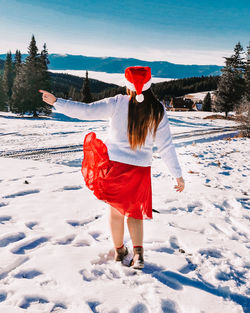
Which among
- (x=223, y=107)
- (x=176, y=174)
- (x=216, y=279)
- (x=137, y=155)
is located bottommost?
(x=216, y=279)

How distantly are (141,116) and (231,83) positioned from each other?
3684 cm

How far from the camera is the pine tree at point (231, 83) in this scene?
111 ft

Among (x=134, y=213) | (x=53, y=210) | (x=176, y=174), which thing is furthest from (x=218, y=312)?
(x=53, y=210)

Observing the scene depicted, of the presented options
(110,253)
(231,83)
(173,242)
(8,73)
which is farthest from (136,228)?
(8,73)

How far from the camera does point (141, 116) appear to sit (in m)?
2.18

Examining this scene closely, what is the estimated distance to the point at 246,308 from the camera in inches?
77.5

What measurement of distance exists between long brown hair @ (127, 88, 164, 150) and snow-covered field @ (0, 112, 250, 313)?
1293 mm

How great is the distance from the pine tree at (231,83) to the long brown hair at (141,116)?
118ft

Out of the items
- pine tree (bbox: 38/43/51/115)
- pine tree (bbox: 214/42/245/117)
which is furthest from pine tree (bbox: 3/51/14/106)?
pine tree (bbox: 214/42/245/117)

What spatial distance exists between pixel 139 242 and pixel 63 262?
31.4 inches

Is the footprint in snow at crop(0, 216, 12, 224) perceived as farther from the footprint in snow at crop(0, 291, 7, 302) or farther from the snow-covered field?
the footprint in snow at crop(0, 291, 7, 302)

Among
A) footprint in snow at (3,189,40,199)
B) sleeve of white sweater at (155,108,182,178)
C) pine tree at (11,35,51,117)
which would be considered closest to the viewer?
sleeve of white sweater at (155,108,182,178)

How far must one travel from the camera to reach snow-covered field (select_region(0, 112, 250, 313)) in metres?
1.95

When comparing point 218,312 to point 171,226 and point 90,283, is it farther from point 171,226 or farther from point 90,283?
point 171,226
